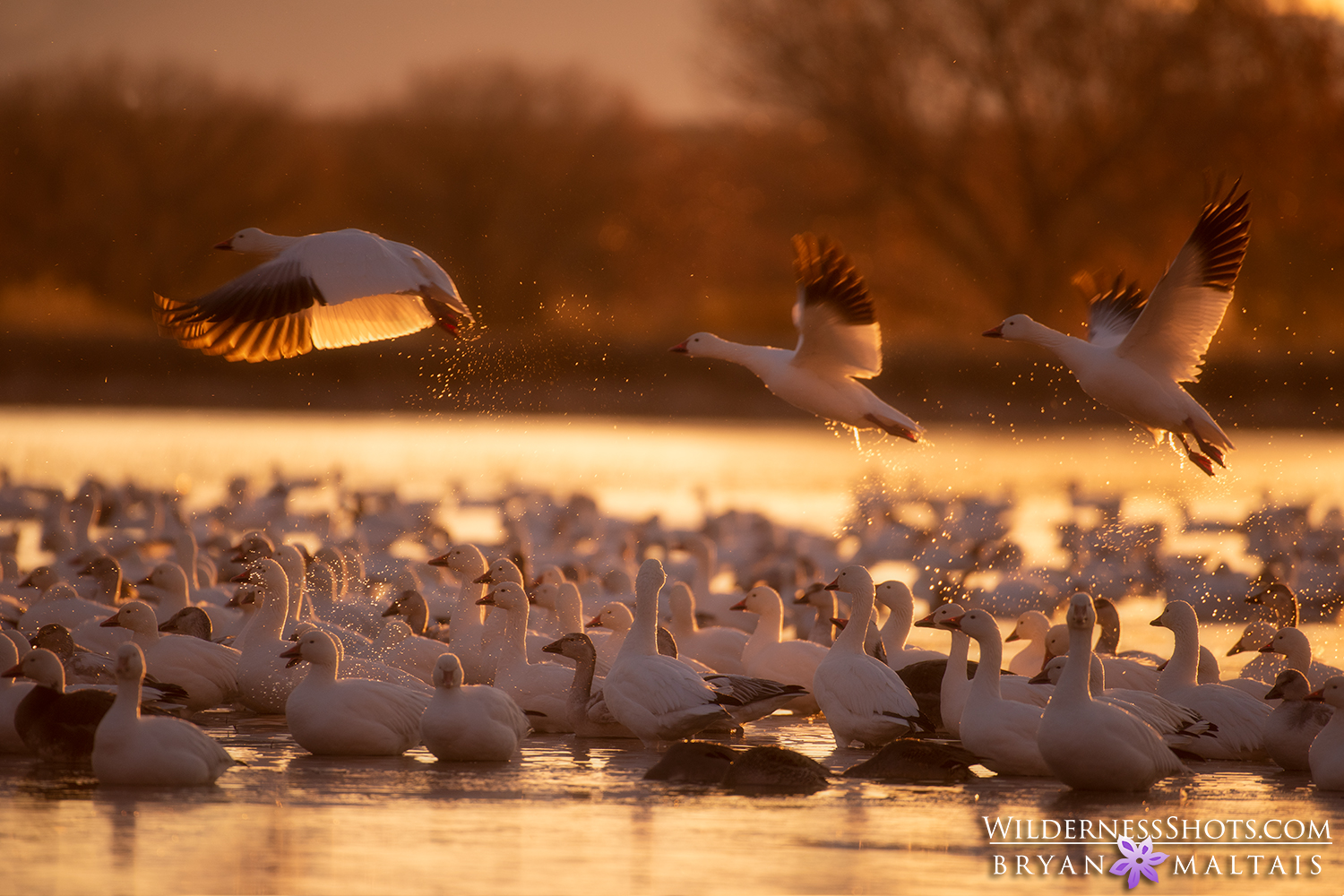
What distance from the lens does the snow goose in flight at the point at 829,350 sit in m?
11.5

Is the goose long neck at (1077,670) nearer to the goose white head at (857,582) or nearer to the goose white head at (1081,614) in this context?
the goose white head at (1081,614)

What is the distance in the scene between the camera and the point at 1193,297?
1095cm

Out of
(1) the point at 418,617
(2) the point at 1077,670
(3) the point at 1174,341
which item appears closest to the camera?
(2) the point at 1077,670

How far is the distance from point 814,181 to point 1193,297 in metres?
34.2

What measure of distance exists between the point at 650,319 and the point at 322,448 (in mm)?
22162

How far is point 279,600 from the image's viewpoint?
31.3 ft

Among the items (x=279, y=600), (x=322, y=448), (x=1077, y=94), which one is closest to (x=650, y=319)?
(x=1077, y=94)

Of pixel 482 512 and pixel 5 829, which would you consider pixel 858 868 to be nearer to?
pixel 5 829

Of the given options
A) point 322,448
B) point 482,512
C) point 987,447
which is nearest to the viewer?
point 482,512

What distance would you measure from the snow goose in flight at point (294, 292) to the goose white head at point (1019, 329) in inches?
134

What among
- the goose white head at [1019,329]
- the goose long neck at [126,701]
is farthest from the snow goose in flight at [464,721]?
the goose white head at [1019,329]

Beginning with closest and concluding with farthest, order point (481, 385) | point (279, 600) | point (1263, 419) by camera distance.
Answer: point (279, 600), point (1263, 419), point (481, 385)

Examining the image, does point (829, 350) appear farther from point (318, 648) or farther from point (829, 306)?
point (318, 648)

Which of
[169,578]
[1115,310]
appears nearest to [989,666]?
[1115,310]
